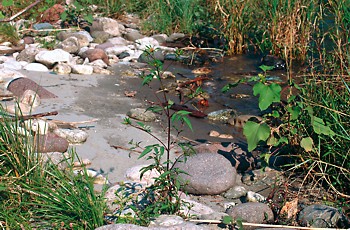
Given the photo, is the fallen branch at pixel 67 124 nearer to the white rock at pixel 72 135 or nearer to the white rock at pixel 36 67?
the white rock at pixel 72 135

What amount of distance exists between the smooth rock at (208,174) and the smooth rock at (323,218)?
72cm

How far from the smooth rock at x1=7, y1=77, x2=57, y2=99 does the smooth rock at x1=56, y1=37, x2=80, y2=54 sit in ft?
7.94

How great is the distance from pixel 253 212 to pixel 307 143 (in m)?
0.78

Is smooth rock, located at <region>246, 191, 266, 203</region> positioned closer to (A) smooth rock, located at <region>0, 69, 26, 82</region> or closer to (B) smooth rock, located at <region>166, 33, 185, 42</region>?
(A) smooth rock, located at <region>0, 69, 26, 82</region>

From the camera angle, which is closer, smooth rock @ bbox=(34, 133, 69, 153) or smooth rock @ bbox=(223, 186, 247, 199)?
smooth rock @ bbox=(223, 186, 247, 199)

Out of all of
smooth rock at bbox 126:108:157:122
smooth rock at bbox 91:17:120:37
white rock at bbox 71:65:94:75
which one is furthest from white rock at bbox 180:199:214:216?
smooth rock at bbox 91:17:120:37

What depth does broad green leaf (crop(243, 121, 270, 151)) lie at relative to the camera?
14.4 feet

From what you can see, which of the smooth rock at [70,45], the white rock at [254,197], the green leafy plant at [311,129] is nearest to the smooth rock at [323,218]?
the green leafy plant at [311,129]

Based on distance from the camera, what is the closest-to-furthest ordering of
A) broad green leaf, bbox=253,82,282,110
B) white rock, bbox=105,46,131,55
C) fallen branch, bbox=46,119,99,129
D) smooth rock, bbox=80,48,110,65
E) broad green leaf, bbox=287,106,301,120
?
broad green leaf, bbox=253,82,282,110, broad green leaf, bbox=287,106,301,120, fallen branch, bbox=46,119,99,129, smooth rock, bbox=80,48,110,65, white rock, bbox=105,46,131,55

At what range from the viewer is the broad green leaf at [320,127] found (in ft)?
14.0

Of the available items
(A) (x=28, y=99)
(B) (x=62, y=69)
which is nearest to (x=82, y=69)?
(B) (x=62, y=69)

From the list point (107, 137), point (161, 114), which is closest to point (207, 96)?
point (161, 114)

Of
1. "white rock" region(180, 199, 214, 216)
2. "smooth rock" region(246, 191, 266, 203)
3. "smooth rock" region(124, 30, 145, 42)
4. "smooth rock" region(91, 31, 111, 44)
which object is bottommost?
"smooth rock" region(124, 30, 145, 42)

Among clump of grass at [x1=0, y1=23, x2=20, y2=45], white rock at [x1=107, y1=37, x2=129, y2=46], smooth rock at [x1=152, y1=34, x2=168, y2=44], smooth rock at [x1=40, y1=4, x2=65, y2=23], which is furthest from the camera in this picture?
smooth rock at [x1=40, y1=4, x2=65, y2=23]
